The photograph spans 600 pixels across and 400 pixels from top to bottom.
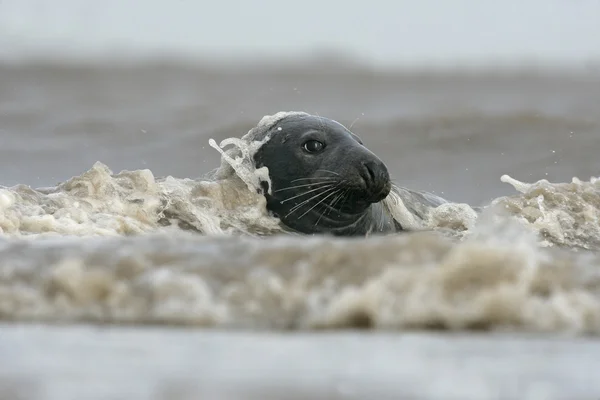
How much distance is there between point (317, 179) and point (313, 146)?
9.5 inches

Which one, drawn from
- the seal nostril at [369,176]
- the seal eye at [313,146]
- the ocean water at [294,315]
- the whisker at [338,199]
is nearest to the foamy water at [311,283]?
the ocean water at [294,315]

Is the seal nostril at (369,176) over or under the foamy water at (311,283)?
over

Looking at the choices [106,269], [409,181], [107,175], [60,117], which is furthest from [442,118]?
[106,269]

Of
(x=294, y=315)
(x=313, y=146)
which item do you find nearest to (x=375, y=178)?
(x=313, y=146)

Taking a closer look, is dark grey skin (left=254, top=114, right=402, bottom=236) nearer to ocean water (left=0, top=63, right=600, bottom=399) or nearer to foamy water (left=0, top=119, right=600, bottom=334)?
ocean water (left=0, top=63, right=600, bottom=399)

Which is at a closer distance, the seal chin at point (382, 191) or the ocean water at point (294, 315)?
the ocean water at point (294, 315)

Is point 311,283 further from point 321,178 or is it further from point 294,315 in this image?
point 321,178

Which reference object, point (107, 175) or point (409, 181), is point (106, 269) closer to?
point (107, 175)

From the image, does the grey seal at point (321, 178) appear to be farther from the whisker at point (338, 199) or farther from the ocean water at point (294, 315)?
the ocean water at point (294, 315)

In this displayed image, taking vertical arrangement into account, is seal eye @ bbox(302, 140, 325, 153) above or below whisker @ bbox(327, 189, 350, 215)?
above

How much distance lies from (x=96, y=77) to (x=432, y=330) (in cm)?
1683

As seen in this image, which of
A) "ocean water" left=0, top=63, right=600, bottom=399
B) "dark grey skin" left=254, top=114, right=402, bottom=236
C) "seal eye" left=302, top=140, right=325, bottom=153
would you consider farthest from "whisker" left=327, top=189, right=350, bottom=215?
"ocean water" left=0, top=63, right=600, bottom=399

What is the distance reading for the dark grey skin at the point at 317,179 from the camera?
648 centimetres

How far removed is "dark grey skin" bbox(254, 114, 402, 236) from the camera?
21.3 ft
